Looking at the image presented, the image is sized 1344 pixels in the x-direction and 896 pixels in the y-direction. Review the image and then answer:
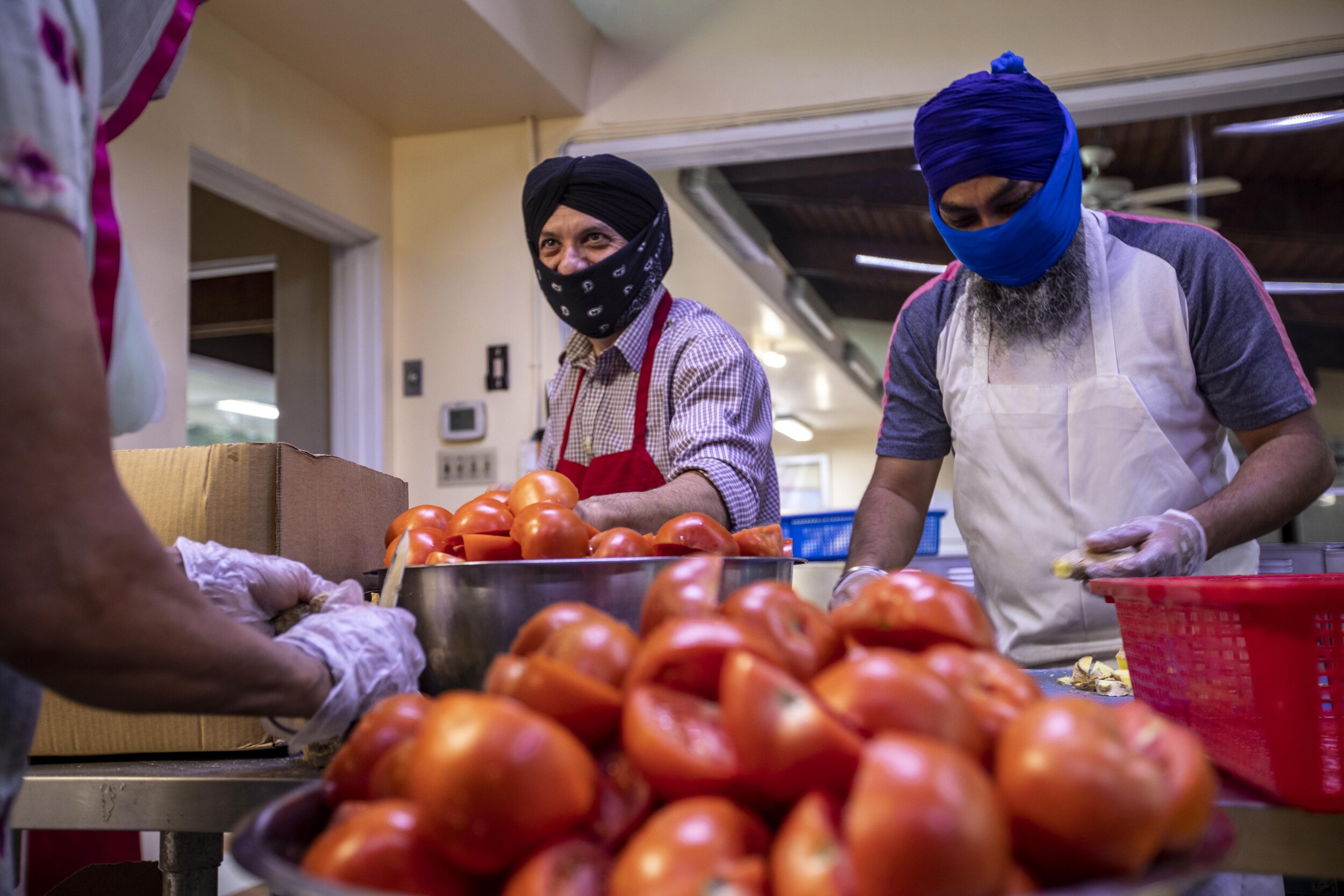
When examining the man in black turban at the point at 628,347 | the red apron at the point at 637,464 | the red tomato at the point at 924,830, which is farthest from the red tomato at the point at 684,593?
the red apron at the point at 637,464

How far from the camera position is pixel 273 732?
975mm

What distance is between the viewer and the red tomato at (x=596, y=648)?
2.22 ft

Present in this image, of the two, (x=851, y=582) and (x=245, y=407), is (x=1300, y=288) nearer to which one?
(x=851, y=582)

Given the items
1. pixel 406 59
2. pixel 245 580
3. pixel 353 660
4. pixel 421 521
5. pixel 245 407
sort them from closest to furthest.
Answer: pixel 353 660, pixel 245 580, pixel 421 521, pixel 406 59, pixel 245 407

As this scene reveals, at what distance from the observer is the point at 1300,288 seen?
5.32 m

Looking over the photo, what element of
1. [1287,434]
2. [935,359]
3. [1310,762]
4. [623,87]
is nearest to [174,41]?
[1310,762]

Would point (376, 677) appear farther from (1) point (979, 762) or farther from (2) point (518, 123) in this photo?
(2) point (518, 123)

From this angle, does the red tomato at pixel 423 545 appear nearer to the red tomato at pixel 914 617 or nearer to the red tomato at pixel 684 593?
the red tomato at pixel 684 593

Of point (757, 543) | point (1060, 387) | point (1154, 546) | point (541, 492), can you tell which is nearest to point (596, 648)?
point (757, 543)

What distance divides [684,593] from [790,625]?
93 mm

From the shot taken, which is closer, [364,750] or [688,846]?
[688,846]

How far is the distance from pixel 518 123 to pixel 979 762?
405 centimetres

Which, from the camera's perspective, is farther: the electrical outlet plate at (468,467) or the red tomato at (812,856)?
the electrical outlet plate at (468,467)

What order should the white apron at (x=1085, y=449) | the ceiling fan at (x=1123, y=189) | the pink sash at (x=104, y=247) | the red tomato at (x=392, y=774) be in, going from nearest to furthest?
1. the red tomato at (x=392, y=774)
2. the pink sash at (x=104, y=247)
3. the white apron at (x=1085, y=449)
4. the ceiling fan at (x=1123, y=189)
